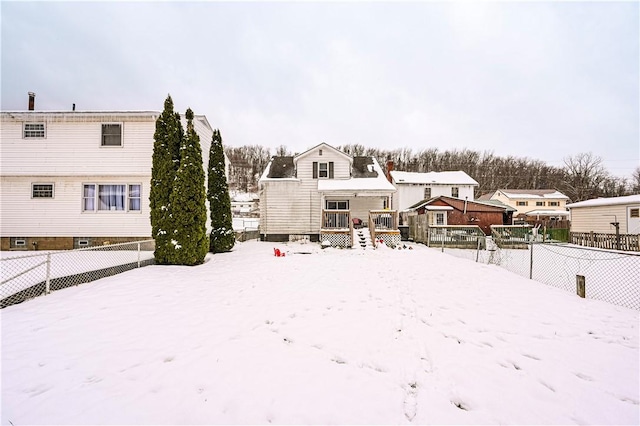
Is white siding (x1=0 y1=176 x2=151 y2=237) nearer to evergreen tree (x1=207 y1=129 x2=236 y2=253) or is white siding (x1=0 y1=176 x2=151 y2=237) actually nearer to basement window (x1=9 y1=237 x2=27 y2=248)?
basement window (x1=9 y1=237 x2=27 y2=248)

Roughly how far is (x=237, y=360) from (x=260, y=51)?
22276 millimetres

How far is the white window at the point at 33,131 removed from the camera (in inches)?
492

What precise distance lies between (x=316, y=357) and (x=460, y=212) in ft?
81.9

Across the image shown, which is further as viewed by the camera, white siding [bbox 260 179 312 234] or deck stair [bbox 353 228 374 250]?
white siding [bbox 260 179 312 234]

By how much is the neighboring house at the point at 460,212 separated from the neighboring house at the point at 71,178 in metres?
21.5

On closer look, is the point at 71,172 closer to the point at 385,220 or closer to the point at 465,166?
the point at 385,220

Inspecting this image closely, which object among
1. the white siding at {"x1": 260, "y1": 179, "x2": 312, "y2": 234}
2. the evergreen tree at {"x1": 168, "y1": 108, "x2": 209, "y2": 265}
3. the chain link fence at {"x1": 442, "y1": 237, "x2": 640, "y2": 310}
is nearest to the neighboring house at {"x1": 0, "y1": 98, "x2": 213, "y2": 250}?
the evergreen tree at {"x1": 168, "y1": 108, "x2": 209, "y2": 265}

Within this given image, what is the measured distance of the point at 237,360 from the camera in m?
3.26

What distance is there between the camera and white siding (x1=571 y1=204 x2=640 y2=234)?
18.9 metres

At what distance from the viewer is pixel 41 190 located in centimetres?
1263

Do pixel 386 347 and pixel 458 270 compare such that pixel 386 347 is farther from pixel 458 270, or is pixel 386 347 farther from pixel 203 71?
pixel 203 71

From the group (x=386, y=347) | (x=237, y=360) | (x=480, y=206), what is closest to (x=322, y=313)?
(x=386, y=347)

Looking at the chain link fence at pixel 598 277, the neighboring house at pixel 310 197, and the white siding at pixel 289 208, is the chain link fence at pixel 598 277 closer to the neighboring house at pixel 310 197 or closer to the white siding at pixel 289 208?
the neighboring house at pixel 310 197

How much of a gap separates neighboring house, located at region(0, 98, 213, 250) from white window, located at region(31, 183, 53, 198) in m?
0.05
